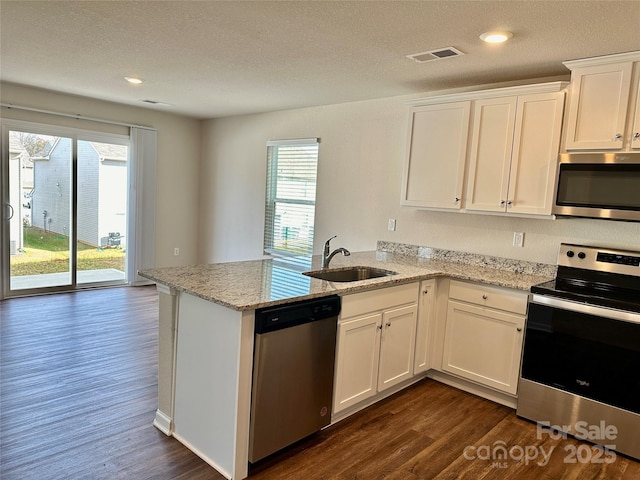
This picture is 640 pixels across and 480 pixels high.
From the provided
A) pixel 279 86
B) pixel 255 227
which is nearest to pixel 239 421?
pixel 279 86

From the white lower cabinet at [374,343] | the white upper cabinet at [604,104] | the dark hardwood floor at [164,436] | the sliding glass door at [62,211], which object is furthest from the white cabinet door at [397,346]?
the sliding glass door at [62,211]

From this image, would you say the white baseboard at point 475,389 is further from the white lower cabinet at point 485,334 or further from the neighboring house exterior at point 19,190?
the neighboring house exterior at point 19,190

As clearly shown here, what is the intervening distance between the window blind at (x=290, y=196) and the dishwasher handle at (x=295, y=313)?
2.58 metres

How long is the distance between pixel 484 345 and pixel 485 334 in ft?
0.26

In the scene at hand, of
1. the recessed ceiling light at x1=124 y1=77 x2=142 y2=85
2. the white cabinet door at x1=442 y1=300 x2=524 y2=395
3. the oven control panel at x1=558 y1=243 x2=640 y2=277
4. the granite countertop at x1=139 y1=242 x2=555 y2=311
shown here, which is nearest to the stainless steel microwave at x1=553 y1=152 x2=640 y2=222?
the oven control panel at x1=558 y1=243 x2=640 y2=277

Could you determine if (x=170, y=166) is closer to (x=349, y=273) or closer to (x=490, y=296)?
(x=349, y=273)

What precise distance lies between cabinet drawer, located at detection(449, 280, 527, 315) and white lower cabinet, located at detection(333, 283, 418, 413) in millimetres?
339

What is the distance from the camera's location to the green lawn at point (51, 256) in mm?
5004

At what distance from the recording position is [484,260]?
355 cm

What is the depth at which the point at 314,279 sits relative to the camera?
8.84 feet

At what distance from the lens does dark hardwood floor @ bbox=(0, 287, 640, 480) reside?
7.13 feet

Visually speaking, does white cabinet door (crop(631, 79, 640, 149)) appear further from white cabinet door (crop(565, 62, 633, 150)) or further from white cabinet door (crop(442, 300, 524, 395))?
white cabinet door (crop(442, 300, 524, 395))

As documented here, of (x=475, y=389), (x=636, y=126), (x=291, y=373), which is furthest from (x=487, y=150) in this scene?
(x=291, y=373)

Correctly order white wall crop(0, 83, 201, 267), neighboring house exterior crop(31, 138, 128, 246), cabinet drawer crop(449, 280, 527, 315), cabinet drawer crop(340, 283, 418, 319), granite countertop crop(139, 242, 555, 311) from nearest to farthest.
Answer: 1. granite countertop crop(139, 242, 555, 311)
2. cabinet drawer crop(340, 283, 418, 319)
3. cabinet drawer crop(449, 280, 527, 315)
4. neighboring house exterior crop(31, 138, 128, 246)
5. white wall crop(0, 83, 201, 267)
